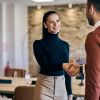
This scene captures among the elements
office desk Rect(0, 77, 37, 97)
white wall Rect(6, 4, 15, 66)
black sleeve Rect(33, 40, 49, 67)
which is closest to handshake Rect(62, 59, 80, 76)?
black sleeve Rect(33, 40, 49, 67)

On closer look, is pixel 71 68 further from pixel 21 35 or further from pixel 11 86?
pixel 21 35

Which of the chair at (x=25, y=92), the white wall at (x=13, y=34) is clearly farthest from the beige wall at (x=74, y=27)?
the chair at (x=25, y=92)

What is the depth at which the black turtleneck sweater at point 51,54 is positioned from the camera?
2.11 meters

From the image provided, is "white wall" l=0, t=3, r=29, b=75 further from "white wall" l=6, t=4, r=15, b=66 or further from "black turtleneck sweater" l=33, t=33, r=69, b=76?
"black turtleneck sweater" l=33, t=33, r=69, b=76

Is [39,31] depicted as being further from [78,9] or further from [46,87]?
[46,87]

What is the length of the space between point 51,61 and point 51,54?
0.05 m

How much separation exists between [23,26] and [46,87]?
5978mm

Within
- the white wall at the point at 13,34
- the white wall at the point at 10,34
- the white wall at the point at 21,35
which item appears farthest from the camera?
the white wall at the point at 21,35

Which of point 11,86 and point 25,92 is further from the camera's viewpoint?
point 11,86

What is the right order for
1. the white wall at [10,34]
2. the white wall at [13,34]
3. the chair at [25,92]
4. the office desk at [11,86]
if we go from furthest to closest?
the white wall at [10,34] < the white wall at [13,34] < the office desk at [11,86] < the chair at [25,92]

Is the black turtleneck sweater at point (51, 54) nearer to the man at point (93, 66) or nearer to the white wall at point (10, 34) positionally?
the man at point (93, 66)

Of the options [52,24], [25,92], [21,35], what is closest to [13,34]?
[21,35]

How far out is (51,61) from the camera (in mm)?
2105

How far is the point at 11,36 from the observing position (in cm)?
755
